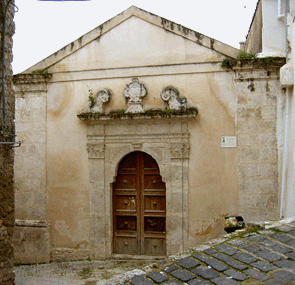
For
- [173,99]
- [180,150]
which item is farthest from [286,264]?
[173,99]

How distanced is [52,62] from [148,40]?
76.8 inches

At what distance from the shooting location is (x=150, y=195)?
7258 mm

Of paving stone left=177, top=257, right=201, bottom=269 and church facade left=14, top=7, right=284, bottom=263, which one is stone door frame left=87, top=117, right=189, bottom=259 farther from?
paving stone left=177, top=257, right=201, bottom=269

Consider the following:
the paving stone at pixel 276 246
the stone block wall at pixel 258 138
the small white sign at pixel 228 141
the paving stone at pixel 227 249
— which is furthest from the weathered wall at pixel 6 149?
the stone block wall at pixel 258 138

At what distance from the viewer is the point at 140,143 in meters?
7.11

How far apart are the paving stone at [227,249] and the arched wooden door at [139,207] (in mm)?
4032

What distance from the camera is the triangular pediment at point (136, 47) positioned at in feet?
22.7

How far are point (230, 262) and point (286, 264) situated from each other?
15.8 inches

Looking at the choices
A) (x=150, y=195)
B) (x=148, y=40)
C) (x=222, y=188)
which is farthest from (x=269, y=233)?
(x=148, y=40)

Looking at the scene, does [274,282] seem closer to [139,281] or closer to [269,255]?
[269,255]

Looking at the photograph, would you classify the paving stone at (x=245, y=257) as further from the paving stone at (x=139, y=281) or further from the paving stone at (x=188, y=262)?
the paving stone at (x=139, y=281)

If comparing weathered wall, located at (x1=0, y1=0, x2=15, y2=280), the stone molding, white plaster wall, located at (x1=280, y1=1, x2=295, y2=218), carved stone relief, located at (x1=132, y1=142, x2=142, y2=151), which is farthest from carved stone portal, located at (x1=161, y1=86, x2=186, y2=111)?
the stone molding

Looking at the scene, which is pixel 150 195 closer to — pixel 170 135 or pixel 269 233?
pixel 170 135

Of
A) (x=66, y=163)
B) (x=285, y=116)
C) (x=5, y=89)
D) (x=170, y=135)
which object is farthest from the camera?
(x=66, y=163)
